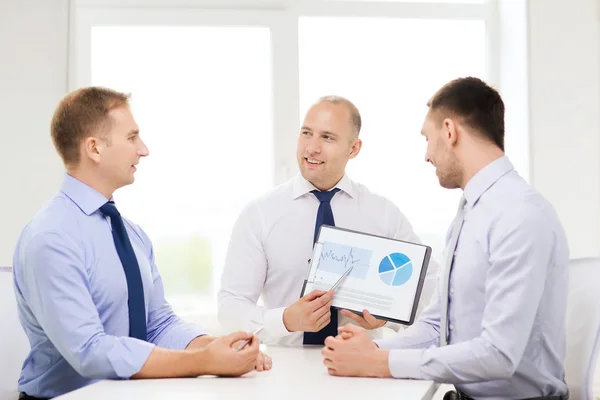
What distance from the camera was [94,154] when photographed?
2.19 m

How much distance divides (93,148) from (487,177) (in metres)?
1.14

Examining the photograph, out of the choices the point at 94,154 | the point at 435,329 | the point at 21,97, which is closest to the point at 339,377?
the point at 435,329

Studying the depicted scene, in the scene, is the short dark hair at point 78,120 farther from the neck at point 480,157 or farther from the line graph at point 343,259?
the neck at point 480,157

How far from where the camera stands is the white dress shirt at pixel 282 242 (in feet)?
9.45

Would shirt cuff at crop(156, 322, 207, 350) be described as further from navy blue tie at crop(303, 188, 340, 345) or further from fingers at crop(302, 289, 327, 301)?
navy blue tie at crop(303, 188, 340, 345)

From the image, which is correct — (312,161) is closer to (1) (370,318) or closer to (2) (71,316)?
(1) (370,318)

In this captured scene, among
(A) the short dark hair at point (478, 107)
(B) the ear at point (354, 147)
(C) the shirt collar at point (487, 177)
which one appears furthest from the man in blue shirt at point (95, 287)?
(B) the ear at point (354, 147)

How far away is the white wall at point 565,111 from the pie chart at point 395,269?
2.04 metres

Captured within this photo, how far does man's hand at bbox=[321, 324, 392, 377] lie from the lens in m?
1.97

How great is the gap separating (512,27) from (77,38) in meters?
2.41

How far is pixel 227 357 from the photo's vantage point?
1911 millimetres

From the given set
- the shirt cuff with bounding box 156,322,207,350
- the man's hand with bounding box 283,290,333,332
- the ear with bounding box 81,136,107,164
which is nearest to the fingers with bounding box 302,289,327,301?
the man's hand with bounding box 283,290,333,332

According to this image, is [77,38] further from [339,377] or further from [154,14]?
[339,377]

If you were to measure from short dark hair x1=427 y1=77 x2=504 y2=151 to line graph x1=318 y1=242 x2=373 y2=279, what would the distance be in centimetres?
51
